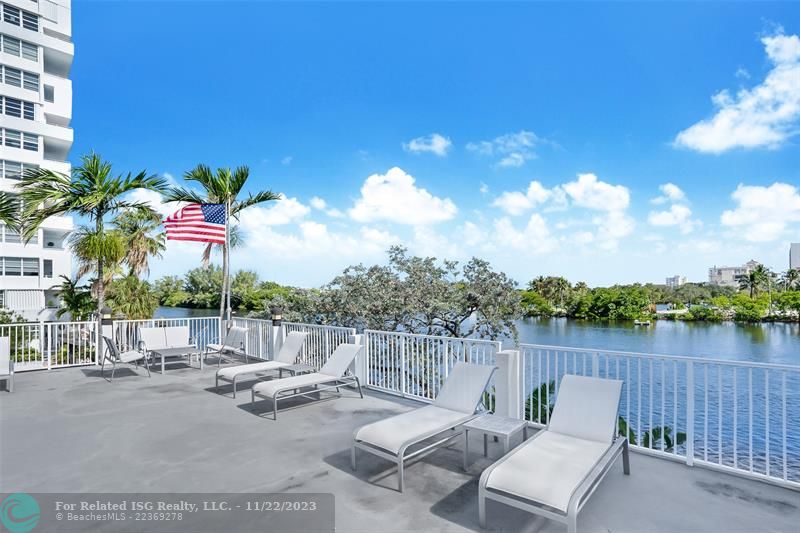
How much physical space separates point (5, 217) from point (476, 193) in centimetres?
2725

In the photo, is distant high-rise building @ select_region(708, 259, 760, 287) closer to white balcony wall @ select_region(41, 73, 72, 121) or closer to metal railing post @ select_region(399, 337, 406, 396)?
metal railing post @ select_region(399, 337, 406, 396)

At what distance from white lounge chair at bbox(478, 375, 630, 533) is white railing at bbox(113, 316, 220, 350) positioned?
8143mm

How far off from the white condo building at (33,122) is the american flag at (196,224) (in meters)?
17.9

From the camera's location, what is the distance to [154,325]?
33.7 ft

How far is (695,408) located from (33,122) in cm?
3478

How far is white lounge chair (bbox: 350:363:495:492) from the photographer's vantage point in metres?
3.64

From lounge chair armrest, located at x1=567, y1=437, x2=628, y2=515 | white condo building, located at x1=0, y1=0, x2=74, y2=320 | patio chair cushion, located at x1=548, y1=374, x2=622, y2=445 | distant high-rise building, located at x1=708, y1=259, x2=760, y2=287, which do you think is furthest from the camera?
distant high-rise building, located at x1=708, y1=259, x2=760, y2=287

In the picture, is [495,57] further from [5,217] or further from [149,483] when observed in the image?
[149,483]

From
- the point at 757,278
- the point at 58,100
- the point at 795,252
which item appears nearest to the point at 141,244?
the point at 58,100

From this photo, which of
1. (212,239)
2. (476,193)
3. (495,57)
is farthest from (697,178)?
(212,239)

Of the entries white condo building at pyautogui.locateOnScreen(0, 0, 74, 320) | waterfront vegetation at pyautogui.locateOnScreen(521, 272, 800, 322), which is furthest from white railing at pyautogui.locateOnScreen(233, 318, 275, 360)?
waterfront vegetation at pyautogui.locateOnScreen(521, 272, 800, 322)

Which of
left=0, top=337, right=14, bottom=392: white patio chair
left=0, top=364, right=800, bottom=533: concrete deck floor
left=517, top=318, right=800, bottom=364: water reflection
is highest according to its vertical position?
left=0, top=337, right=14, bottom=392: white patio chair

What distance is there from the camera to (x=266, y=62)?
2278cm

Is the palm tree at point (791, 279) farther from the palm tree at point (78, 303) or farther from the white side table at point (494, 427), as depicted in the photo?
the palm tree at point (78, 303)
